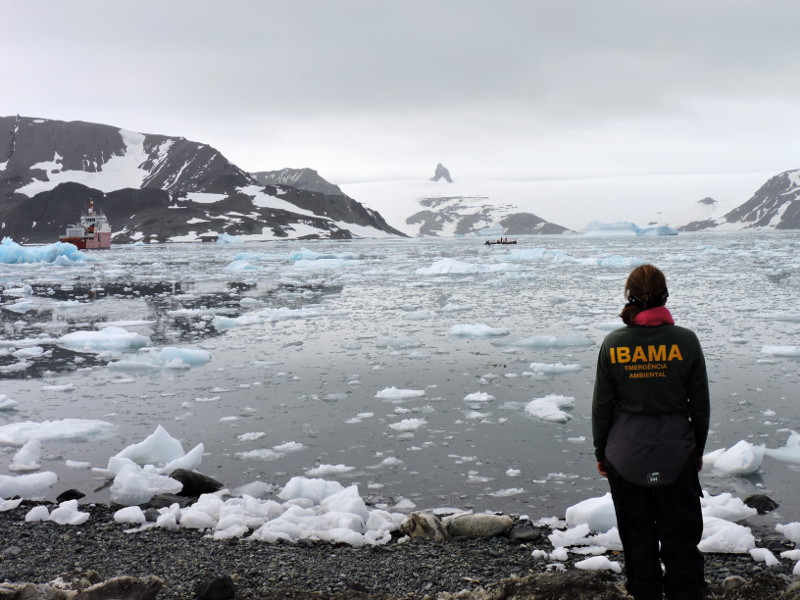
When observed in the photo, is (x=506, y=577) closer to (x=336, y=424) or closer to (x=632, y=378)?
(x=632, y=378)

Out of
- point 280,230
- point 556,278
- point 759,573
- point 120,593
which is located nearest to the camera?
point 120,593

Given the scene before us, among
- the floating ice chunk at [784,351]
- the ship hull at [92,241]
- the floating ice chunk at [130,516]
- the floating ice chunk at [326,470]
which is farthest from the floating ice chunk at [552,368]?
the ship hull at [92,241]

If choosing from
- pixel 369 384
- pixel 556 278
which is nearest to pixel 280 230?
pixel 556 278

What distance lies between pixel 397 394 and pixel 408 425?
1.39m

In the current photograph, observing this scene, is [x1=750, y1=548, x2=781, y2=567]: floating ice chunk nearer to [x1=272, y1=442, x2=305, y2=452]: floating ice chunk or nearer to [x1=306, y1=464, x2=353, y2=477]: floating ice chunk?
[x1=306, y1=464, x2=353, y2=477]: floating ice chunk

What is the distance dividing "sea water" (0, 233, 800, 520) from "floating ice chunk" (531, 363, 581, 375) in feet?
0.11

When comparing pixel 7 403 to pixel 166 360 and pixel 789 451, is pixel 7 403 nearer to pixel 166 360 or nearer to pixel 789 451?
pixel 166 360

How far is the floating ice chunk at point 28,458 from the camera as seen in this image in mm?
6914

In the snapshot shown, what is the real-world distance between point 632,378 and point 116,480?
4.97 meters

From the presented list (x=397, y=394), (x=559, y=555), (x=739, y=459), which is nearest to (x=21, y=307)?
(x=397, y=394)

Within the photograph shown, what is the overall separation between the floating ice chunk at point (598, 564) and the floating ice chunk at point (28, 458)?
566 centimetres

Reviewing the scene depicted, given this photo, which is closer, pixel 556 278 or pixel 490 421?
pixel 490 421

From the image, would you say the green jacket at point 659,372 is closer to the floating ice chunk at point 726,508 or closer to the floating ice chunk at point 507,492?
the floating ice chunk at point 726,508

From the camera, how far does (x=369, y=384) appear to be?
10.1m
